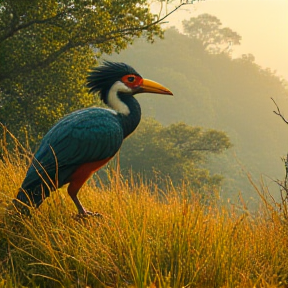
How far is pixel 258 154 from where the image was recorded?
78.2 metres

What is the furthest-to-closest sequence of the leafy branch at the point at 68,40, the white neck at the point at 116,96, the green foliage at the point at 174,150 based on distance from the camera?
the green foliage at the point at 174,150 → the leafy branch at the point at 68,40 → the white neck at the point at 116,96

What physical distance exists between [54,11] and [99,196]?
26.1 ft

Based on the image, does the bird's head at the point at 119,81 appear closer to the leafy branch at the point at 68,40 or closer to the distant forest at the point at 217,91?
the leafy branch at the point at 68,40

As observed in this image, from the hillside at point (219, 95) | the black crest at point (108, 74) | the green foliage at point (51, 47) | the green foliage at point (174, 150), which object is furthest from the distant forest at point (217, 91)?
the black crest at point (108, 74)

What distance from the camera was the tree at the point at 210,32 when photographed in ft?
293

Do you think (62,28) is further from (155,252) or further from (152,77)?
(152,77)

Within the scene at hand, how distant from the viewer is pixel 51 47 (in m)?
13.6

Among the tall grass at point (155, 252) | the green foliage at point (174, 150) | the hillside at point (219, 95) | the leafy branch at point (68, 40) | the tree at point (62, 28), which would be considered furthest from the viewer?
the hillside at point (219, 95)

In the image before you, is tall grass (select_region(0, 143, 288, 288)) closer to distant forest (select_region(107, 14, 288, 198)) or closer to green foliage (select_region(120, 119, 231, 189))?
green foliage (select_region(120, 119, 231, 189))

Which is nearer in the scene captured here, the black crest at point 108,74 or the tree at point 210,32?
the black crest at point 108,74

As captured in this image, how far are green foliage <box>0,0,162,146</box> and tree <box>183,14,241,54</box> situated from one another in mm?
77249

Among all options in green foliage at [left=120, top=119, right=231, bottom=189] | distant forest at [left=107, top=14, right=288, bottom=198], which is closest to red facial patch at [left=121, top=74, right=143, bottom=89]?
green foliage at [left=120, top=119, right=231, bottom=189]

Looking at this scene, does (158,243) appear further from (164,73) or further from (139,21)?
(164,73)

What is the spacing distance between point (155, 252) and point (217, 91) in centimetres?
9037
